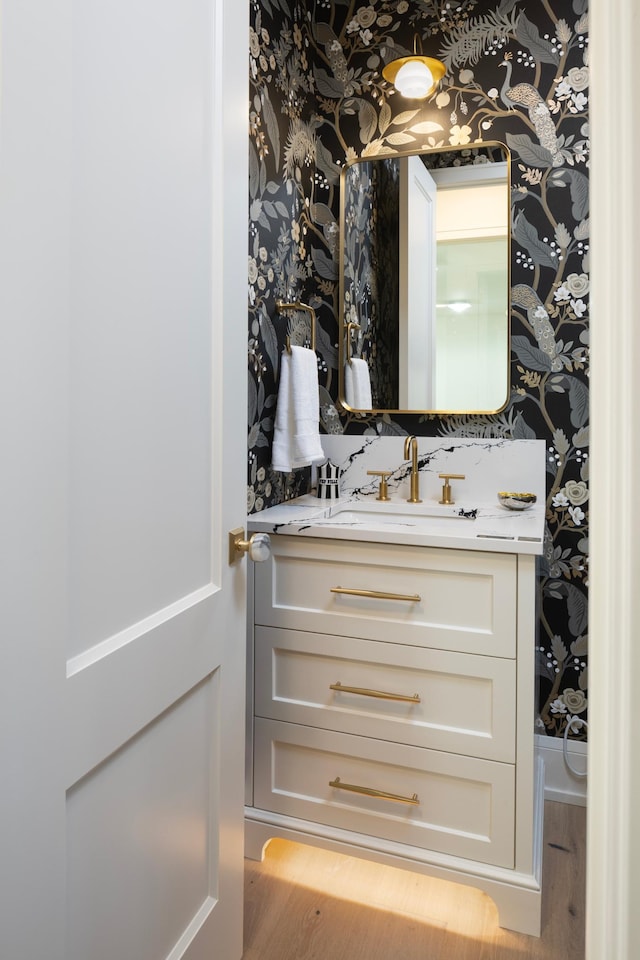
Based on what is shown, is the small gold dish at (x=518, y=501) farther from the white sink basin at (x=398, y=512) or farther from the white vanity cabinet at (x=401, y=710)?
the white vanity cabinet at (x=401, y=710)

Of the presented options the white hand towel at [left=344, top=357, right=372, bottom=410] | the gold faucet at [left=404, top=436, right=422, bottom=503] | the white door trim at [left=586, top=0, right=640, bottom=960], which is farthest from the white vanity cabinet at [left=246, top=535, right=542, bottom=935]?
the white door trim at [left=586, top=0, right=640, bottom=960]

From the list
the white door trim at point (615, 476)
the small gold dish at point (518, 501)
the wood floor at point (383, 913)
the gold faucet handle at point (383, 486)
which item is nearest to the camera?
the white door trim at point (615, 476)

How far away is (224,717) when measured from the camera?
1233 millimetres

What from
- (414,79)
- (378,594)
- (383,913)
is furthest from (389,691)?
(414,79)

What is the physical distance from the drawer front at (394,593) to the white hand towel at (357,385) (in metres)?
0.70

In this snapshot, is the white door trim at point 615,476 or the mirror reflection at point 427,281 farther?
the mirror reflection at point 427,281

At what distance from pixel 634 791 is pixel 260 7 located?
216cm

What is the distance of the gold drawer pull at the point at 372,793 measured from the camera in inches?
63.2

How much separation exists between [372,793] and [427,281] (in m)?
1.51

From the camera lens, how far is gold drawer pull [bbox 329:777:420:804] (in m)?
1.61

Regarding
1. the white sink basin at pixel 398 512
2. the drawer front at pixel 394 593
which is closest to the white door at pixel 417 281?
the white sink basin at pixel 398 512

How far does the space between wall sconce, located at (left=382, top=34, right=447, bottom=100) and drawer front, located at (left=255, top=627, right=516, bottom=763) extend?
169cm

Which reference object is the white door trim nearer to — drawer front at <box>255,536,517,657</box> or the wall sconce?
drawer front at <box>255,536,517,657</box>

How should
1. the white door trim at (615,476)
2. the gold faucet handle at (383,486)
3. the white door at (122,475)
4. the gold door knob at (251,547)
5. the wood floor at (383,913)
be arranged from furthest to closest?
the gold faucet handle at (383,486)
the wood floor at (383,913)
the gold door knob at (251,547)
the white door at (122,475)
the white door trim at (615,476)
